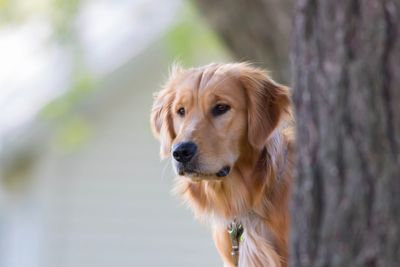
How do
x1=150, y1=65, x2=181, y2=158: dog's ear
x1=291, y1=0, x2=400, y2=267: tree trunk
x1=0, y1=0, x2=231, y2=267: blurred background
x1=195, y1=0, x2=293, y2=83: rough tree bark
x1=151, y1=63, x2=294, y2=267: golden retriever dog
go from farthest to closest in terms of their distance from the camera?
x1=0, y1=0, x2=231, y2=267: blurred background
x1=195, y1=0, x2=293, y2=83: rough tree bark
x1=150, y1=65, x2=181, y2=158: dog's ear
x1=151, y1=63, x2=294, y2=267: golden retriever dog
x1=291, y1=0, x2=400, y2=267: tree trunk

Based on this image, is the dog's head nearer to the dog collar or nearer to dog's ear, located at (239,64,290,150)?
dog's ear, located at (239,64,290,150)

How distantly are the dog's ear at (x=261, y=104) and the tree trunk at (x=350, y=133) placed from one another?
2.19m

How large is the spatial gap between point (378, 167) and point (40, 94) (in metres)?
12.7

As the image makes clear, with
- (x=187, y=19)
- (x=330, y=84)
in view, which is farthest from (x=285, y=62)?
(x=330, y=84)

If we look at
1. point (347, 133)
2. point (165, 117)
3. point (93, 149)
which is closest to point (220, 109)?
point (165, 117)

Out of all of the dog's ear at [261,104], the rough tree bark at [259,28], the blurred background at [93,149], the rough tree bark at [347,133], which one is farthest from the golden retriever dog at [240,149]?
the blurred background at [93,149]

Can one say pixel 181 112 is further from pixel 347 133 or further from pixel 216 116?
pixel 347 133

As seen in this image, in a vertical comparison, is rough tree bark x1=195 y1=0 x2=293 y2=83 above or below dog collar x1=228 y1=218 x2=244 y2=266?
above

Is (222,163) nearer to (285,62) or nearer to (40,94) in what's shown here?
(285,62)

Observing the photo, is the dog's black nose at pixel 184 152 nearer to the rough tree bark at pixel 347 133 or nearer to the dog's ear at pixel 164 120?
the dog's ear at pixel 164 120

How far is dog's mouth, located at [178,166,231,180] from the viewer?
19.9 ft

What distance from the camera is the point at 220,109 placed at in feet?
21.0

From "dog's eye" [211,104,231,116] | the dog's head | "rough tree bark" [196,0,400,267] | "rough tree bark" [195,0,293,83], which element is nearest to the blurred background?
"rough tree bark" [195,0,293,83]

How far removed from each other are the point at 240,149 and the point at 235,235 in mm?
491
